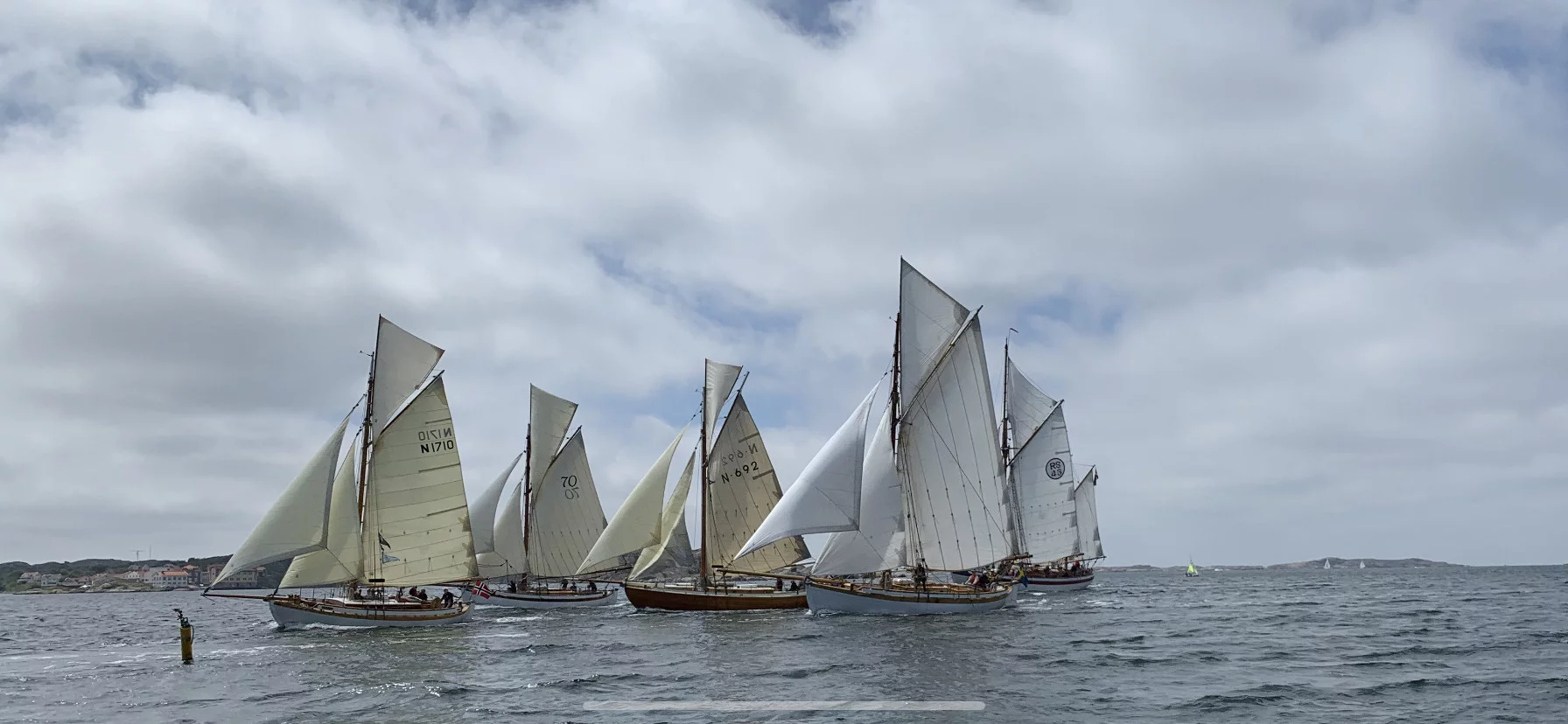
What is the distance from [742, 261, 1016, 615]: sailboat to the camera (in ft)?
176

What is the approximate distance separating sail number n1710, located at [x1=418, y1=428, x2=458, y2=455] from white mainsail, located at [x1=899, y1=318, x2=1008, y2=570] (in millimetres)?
23360

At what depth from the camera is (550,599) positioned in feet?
248

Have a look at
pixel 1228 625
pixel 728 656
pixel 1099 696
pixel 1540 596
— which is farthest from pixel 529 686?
pixel 1540 596

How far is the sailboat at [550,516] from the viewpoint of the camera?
7800cm

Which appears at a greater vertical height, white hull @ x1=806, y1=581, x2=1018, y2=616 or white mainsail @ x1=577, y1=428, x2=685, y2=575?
white mainsail @ x1=577, y1=428, x2=685, y2=575

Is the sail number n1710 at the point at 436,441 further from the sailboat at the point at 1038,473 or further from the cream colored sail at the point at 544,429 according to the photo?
the sailboat at the point at 1038,473

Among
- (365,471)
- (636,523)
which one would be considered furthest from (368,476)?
(636,523)

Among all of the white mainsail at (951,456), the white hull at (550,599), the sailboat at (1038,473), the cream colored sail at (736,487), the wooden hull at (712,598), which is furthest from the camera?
the sailboat at (1038,473)

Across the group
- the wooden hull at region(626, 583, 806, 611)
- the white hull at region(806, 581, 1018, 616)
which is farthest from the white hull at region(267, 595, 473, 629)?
the white hull at region(806, 581, 1018, 616)

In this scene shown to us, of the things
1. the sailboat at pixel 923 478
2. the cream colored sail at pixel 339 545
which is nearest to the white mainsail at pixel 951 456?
the sailboat at pixel 923 478

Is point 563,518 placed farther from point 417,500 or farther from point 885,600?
point 885,600

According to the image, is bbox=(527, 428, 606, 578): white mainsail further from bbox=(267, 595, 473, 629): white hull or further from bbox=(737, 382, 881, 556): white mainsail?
bbox=(737, 382, 881, 556): white mainsail

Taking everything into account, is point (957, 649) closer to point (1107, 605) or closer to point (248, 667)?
point (248, 667)

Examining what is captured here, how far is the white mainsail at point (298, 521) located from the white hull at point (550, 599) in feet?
84.0
